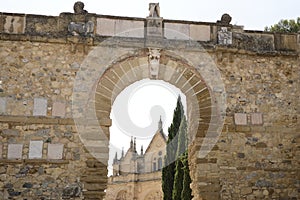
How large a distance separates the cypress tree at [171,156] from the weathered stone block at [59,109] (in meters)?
12.9

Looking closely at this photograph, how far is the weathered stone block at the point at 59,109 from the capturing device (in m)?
7.96

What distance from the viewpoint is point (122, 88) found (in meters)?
9.04

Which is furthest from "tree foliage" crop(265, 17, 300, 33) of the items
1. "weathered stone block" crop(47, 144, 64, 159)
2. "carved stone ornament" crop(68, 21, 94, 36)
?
"weathered stone block" crop(47, 144, 64, 159)

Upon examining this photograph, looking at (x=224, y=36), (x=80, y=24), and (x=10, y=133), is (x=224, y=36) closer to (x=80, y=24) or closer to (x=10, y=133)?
(x=80, y=24)

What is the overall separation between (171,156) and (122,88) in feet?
40.0

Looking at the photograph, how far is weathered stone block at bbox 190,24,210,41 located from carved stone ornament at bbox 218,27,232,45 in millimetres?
281

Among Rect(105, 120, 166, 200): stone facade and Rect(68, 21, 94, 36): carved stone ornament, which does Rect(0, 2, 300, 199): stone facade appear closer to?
Rect(68, 21, 94, 36): carved stone ornament

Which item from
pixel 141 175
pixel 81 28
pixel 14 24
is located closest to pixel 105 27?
pixel 81 28

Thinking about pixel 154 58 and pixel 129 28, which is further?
pixel 129 28

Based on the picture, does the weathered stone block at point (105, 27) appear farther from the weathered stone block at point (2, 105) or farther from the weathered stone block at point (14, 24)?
the weathered stone block at point (2, 105)

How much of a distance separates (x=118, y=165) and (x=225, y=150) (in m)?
31.8

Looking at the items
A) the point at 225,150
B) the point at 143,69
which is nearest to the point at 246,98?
the point at 225,150

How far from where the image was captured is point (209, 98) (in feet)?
27.9

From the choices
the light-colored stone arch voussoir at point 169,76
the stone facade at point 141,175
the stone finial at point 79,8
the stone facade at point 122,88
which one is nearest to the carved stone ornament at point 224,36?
the stone facade at point 122,88
